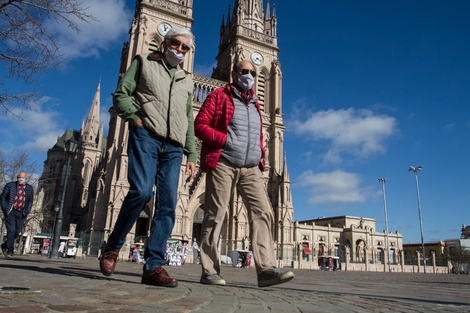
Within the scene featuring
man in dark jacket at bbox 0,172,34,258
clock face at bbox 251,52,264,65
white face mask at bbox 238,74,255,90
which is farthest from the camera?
clock face at bbox 251,52,264,65

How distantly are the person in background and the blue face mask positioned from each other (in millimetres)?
764

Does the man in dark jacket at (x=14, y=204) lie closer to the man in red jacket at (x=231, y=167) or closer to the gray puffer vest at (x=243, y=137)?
the man in red jacket at (x=231, y=167)

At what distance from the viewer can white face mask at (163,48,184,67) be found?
4205 millimetres

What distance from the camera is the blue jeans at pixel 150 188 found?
3762mm

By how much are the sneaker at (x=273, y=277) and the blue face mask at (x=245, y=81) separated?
2.19 m

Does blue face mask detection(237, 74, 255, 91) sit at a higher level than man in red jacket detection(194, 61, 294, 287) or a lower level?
higher

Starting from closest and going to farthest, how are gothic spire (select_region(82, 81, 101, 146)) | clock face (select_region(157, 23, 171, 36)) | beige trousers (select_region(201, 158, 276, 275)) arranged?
beige trousers (select_region(201, 158, 276, 275)) → clock face (select_region(157, 23, 171, 36)) → gothic spire (select_region(82, 81, 101, 146))

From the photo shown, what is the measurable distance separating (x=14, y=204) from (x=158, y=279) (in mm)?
6030

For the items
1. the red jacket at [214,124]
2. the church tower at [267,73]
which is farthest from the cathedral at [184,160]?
the red jacket at [214,124]

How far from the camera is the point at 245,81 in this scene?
4.70m

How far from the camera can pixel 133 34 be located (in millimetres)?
33625

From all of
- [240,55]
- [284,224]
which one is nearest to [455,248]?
[284,224]

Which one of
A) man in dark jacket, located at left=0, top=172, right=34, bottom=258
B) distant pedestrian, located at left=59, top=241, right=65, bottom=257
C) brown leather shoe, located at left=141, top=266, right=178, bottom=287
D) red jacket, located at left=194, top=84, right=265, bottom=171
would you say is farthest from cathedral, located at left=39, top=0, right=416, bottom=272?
brown leather shoe, located at left=141, top=266, right=178, bottom=287

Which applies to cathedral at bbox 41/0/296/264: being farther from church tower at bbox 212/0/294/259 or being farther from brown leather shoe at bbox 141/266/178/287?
brown leather shoe at bbox 141/266/178/287
